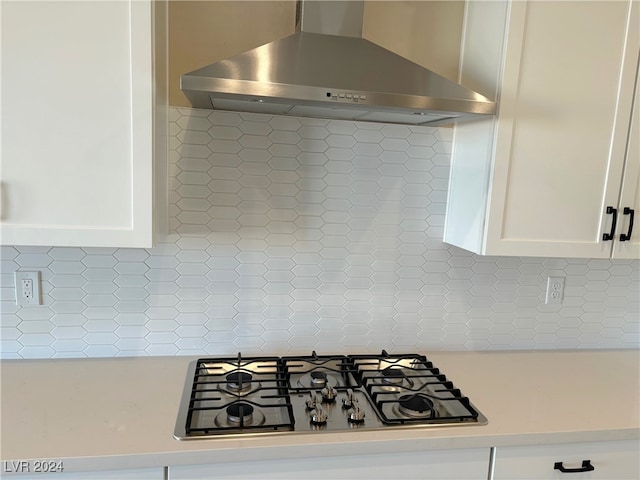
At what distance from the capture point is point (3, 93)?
122cm

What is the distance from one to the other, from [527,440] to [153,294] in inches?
51.7

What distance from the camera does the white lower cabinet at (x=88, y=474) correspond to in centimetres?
111

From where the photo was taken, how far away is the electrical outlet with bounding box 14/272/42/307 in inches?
63.3

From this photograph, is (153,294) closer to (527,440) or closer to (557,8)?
(527,440)

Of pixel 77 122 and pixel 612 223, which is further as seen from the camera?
pixel 612 223

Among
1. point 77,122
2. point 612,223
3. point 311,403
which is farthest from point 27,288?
point 612,223

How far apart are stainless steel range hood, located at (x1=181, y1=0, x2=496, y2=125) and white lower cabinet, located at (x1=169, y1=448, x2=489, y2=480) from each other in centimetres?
97

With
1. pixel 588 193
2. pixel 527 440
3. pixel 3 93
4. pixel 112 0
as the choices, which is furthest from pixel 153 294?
pixel 588 193

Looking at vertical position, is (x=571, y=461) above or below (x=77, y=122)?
below

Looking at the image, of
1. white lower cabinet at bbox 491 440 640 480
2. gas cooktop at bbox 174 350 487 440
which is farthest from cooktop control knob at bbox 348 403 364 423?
white lower cabinet at bbox 491 440 640 480

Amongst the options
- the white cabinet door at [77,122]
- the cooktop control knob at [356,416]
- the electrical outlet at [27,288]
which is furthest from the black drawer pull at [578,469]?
the electrical outlet at [27,288]

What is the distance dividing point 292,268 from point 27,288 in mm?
927

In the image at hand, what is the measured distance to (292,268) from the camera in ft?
5.87

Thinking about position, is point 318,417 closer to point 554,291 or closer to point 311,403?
point 311,403
